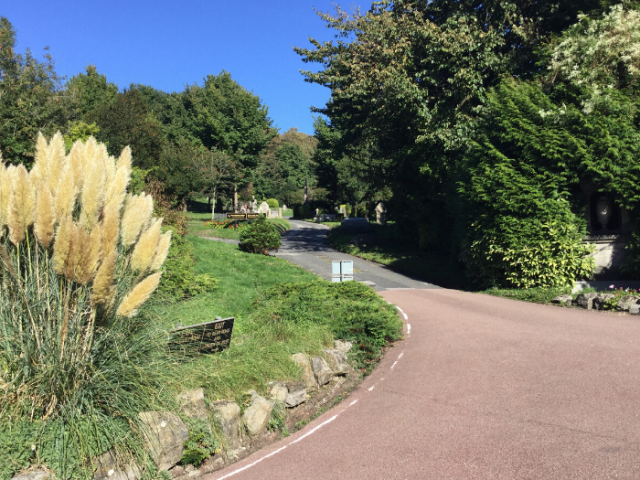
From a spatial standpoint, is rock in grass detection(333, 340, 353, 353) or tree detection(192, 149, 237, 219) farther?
tree detection(192, 149, 237, 219)

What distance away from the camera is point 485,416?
6004 mm

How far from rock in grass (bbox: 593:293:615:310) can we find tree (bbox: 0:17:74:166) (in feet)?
55.5

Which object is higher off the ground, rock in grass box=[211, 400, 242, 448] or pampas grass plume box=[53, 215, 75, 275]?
pampas grass plume box=[53, 215, 75, 275]

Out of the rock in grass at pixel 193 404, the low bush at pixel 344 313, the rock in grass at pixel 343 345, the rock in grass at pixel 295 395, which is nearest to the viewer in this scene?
the rock in grass at pixel 193 404

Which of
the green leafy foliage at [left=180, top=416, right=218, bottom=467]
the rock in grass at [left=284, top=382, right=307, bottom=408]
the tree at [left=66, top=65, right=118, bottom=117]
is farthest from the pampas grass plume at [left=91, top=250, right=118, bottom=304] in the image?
the tree at [left=66, top=65, right=118, bottom=117]

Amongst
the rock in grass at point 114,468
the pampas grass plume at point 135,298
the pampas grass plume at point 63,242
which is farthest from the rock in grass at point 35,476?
the pampas grass plume at point 63,242

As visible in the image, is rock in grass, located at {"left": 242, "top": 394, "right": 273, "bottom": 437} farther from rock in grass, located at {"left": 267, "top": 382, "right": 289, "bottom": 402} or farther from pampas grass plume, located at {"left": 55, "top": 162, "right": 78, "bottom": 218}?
pampas grass plume, located at {"left": 55, "top": 162, "right": 78, "bottom": 218}

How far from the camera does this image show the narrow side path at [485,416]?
489 cm

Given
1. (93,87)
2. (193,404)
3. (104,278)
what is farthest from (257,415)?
(93,87)

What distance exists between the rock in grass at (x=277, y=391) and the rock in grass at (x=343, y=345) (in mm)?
2003

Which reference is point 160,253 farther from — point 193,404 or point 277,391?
point 277,391

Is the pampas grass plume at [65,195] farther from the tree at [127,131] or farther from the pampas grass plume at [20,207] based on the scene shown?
the tree at [127,131]

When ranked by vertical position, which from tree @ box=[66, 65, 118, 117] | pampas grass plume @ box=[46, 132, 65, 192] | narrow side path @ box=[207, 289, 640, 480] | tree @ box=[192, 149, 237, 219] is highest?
tree @ box=[66, 65, 118, 117]

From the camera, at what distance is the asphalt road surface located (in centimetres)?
489
